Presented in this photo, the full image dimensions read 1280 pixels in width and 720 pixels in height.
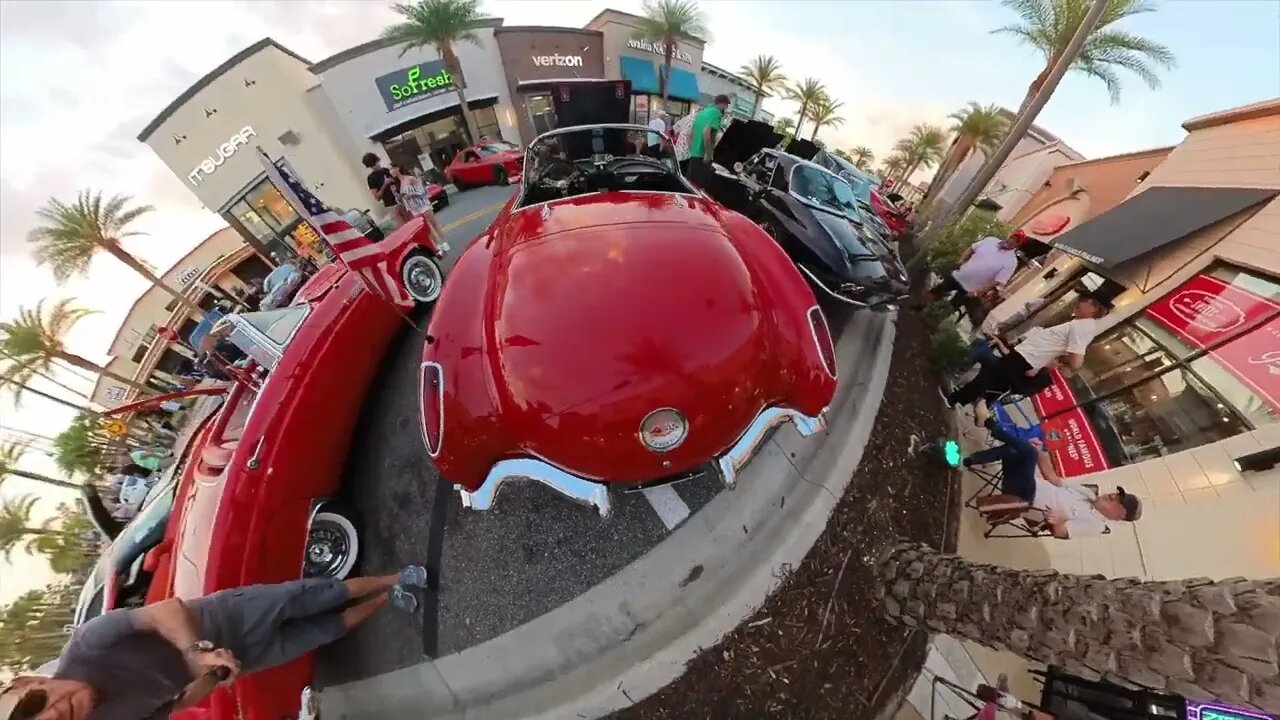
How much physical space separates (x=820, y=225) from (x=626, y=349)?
2.79 metres

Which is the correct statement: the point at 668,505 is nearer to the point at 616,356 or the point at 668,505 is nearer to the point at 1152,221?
the point at 616,356

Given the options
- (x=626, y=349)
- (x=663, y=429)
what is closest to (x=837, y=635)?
(x=663, y=429)

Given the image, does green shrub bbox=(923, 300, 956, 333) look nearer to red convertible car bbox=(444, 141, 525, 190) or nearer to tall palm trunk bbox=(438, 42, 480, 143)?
red convertible car bbox=(444, 141, 525, 190)

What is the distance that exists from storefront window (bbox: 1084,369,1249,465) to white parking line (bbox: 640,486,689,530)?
4905 mm

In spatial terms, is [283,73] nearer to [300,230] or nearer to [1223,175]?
[300,230]

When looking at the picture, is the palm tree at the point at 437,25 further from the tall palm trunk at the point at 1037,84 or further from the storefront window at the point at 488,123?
the tall palm trunk at the point at 1037,84

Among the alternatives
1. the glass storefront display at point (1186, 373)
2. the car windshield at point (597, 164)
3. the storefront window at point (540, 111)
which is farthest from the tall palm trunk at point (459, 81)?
the glass storefront display at point (1186, 373)

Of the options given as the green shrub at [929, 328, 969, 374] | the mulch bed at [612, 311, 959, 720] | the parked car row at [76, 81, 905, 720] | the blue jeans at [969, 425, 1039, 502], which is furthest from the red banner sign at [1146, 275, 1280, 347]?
the parked car row at [76, 81, 905, 720]

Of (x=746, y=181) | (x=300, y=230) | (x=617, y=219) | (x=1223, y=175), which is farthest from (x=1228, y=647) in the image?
(x=300, y=230)

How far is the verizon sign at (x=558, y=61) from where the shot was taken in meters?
16.6

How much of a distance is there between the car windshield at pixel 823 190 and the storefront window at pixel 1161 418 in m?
3.80

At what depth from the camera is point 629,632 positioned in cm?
328

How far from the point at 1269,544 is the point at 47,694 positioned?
7.39 meters

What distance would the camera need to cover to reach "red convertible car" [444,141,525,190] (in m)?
9.30
